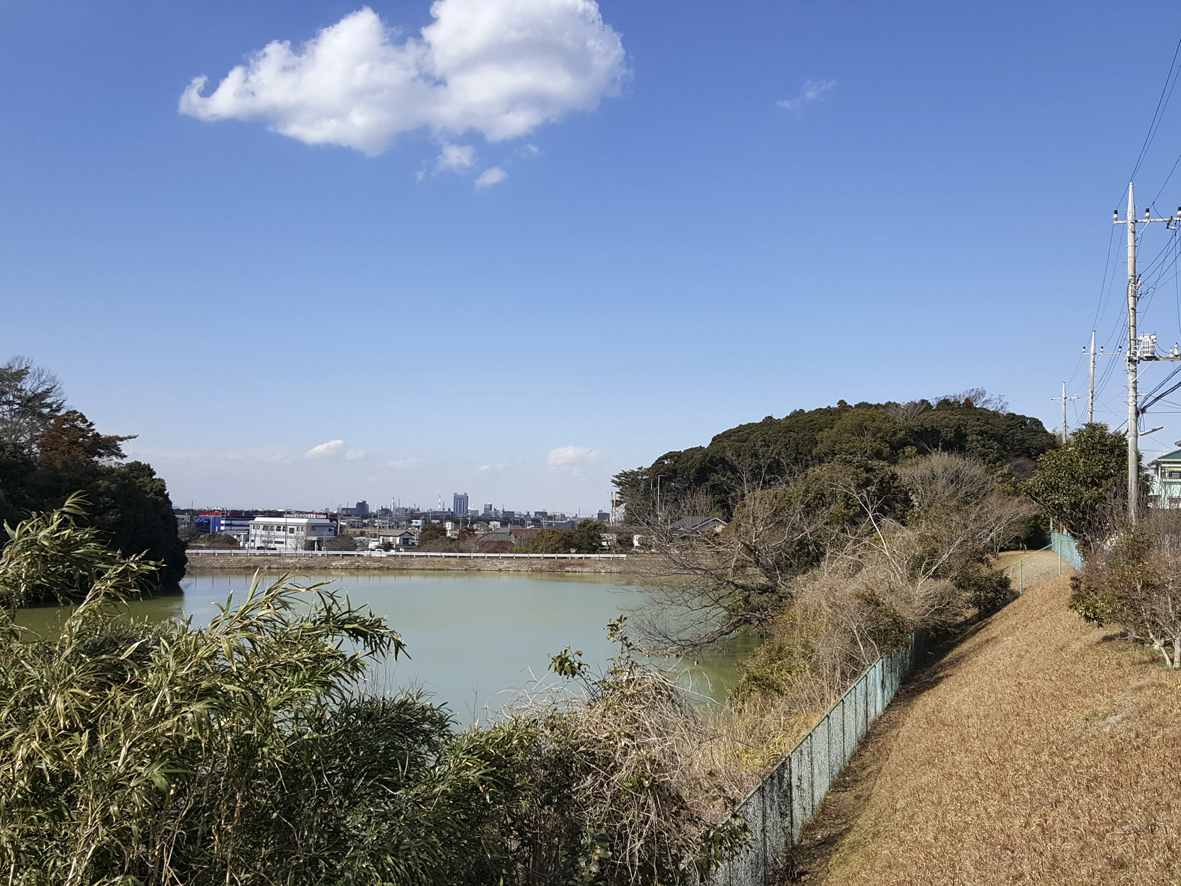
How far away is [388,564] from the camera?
63156mm

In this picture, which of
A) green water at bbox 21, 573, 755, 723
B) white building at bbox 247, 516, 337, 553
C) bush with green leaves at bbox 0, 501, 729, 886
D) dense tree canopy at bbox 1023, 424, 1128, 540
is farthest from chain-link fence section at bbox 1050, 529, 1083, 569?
white building at bbox 247, 516, 337, 553

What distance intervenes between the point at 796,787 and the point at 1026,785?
2343 millimetres

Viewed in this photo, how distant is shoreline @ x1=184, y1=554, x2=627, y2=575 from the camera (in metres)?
60.4

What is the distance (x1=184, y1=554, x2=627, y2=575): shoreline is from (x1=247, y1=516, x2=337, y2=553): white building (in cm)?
2346

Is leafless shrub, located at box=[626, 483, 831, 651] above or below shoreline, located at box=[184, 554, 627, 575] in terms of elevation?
above

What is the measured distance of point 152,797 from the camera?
11.6 ft

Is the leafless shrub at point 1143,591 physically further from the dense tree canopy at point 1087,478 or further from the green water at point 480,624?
the dense tree canopy at point 1087,478

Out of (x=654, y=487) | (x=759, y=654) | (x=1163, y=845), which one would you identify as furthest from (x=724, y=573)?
(x=654, y=487)

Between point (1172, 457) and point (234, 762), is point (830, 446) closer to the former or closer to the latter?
point (1172, 457)

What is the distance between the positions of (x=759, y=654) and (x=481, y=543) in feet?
202

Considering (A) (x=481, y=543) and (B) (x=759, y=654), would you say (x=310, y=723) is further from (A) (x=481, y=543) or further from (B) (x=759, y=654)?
(A) (x=481, y=543)

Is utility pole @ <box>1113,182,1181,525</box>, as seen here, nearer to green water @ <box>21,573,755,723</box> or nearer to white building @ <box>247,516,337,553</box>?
green water @ <box>21,573,755,723</box>

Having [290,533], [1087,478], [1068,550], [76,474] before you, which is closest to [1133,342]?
[1087,478]

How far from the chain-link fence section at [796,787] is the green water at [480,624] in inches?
47.8
